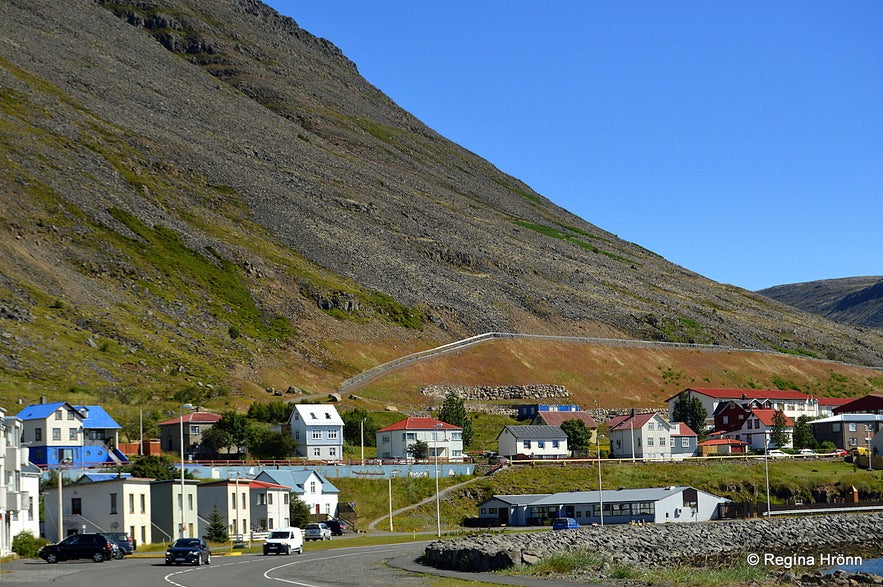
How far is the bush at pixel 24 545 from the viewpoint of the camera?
66.6 meters

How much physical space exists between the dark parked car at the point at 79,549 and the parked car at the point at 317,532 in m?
20.4

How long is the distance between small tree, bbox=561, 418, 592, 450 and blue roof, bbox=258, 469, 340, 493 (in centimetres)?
3621

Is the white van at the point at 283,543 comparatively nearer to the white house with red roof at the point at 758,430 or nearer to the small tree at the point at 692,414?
the white house with red roof at the point at 758,430

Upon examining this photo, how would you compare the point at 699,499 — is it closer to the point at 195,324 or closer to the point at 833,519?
the point at 833,519

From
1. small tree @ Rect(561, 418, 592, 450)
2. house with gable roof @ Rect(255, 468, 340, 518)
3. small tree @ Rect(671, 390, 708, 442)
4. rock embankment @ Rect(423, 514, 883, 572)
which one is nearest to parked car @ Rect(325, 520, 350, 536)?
house with gable roof @ Rect(255, 468, 340, 518)

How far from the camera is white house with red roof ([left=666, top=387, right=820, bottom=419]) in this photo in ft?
520

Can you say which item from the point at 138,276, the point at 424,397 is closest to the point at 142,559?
the point at 424,397

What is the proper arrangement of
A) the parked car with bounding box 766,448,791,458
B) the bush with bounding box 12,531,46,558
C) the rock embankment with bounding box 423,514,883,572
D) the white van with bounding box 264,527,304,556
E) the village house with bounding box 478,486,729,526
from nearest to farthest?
the rock embankment with bounding box 423,514,883,572 → the bush with bounding box 12,531,46,558 → the white van with bounding box 264,527,304,556 → the village house with bounding box 478,486,729,526 → the parked car with bounding box 766,448,791,458

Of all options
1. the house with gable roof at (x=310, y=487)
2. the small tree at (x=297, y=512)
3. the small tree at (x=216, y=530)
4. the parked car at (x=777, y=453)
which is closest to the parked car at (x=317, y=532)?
the small tree at (x=216, y=530)

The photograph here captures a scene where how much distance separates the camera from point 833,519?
94.0 metres

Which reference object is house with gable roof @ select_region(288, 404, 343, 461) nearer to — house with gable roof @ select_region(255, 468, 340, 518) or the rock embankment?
house with gable roof @ select_region(255, 468, 340, 518)

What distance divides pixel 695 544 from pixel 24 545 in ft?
141

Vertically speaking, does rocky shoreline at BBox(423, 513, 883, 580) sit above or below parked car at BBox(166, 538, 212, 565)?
below

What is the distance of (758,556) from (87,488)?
147 ft
